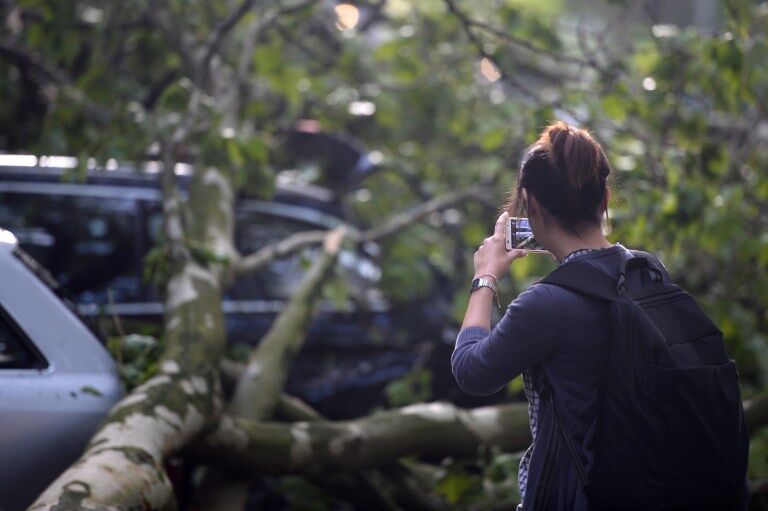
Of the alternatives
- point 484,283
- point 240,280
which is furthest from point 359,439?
point 484,283

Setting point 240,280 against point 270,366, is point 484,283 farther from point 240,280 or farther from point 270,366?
point 240,280

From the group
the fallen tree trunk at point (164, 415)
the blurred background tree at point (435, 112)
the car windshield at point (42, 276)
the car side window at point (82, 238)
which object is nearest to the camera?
the fallen tree trunk at point (164, 415)

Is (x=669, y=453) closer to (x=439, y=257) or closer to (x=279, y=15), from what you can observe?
(x=439, y=257)

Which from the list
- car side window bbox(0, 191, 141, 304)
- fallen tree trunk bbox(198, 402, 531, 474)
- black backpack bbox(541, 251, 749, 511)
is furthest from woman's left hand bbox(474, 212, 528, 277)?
car side window bbox(0, 191, 141, 304)

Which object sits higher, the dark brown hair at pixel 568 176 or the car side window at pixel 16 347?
the dark brown hair at pixel 568 176

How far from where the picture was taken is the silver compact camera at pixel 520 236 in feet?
7.04

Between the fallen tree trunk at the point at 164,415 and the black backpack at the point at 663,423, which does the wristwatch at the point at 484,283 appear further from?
the fallen tree trunk at the point at 164,415

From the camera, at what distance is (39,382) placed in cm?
272

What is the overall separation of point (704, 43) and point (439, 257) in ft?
6.68

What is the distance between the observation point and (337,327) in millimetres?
4828

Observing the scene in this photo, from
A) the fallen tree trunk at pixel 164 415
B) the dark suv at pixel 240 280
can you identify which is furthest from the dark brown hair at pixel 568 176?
the dark suv at pixel 240 280

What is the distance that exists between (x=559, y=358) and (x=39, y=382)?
1596 millimetres

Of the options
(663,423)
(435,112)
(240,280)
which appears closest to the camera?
(663,423)

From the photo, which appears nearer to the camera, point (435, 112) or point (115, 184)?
point (115, 184)
